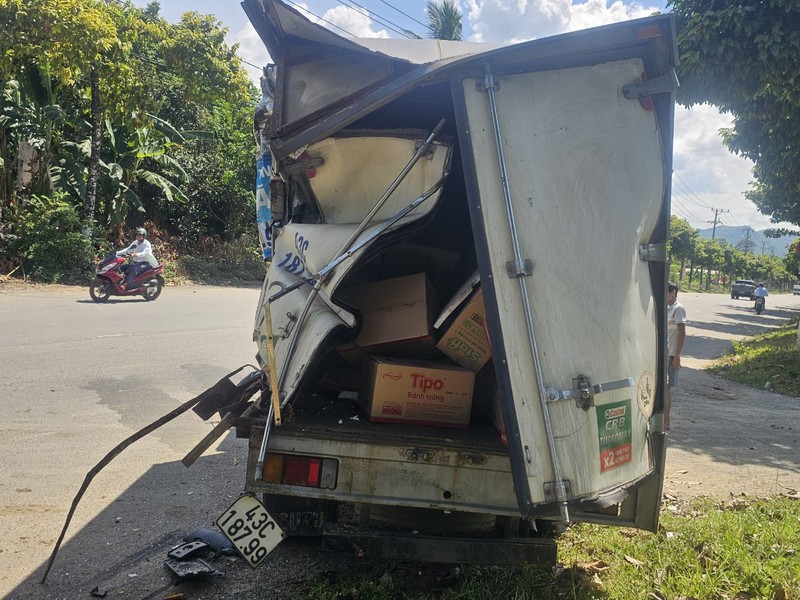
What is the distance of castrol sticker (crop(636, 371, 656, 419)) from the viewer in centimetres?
276

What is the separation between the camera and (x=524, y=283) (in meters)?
2.45

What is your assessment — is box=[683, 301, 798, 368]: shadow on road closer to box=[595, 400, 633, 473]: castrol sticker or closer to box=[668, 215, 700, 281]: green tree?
box=[595, 400, 633, 473]: castrol sticker

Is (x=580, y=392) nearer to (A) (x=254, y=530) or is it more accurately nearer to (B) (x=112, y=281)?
(A) (x=254, y=530)

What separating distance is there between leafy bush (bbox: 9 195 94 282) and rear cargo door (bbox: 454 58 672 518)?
15495 mm

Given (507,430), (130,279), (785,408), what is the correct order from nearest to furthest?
1. (507,430)
2. (785,408)
3. (130,279)

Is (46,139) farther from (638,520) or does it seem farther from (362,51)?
(638,520)

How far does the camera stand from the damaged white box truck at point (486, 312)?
2455 mm

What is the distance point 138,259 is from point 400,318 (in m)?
11.4

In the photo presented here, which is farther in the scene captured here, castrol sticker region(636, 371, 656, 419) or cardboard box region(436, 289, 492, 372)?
cardboard box region(436, 289, 492, 372)

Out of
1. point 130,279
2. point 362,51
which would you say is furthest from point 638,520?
point 130,279

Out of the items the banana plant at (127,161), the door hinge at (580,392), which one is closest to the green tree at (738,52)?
the door hinge at (580,392)

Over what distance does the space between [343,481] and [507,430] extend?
2.65ft

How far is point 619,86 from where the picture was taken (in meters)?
2.79

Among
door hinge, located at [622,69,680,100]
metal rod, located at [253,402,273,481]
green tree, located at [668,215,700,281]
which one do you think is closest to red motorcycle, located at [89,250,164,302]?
metal rod, located at [253,402,273,481]
